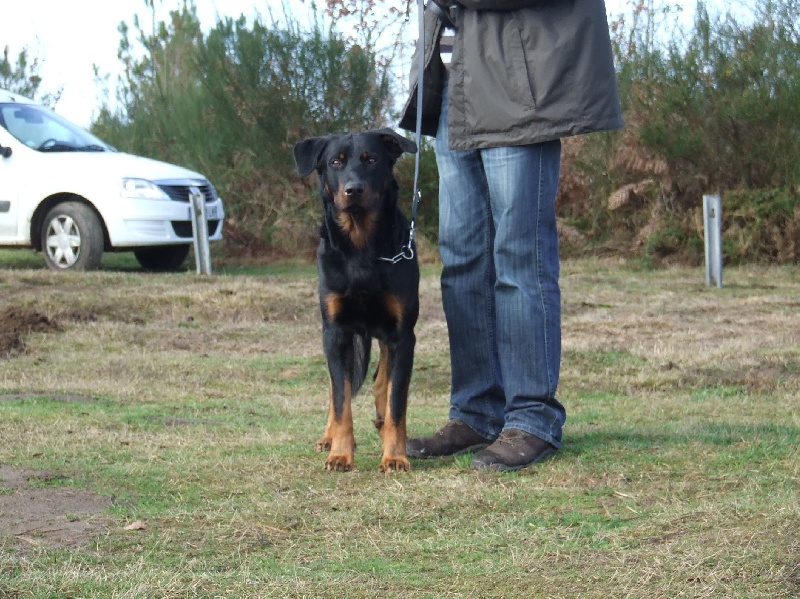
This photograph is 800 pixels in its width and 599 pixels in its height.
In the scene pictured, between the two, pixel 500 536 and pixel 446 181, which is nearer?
pixel 500 536

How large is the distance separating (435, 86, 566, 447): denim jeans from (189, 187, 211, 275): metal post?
8.15 m

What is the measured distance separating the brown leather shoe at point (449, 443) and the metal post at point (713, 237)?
803cm

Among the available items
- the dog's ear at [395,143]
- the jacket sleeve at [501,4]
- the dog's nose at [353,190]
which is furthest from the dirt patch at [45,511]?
the jacket sleeve at [501,4]

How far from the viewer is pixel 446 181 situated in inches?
176

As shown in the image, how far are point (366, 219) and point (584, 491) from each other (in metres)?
1.34

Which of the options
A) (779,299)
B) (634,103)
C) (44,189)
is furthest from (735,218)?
(44,189)

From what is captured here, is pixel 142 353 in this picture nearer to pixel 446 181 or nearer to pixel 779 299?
pixel 446 181

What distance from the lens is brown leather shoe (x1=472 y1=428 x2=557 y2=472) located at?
416 cm

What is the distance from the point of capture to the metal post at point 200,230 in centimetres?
1243

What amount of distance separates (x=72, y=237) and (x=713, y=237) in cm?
649

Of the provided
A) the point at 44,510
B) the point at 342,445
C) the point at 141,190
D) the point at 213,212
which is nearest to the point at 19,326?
the point at 141,190

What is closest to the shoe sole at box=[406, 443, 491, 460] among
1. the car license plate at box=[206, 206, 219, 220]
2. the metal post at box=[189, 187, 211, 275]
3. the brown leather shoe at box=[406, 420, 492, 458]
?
the brown leather shoe at box=[406, 420, 492, 458]

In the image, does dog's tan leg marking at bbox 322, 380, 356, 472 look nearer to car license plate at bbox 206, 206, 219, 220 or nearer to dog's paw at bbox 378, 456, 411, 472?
dog's paw at bbox 378, 456, 411, 472

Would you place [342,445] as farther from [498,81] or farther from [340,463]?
[498,81]
